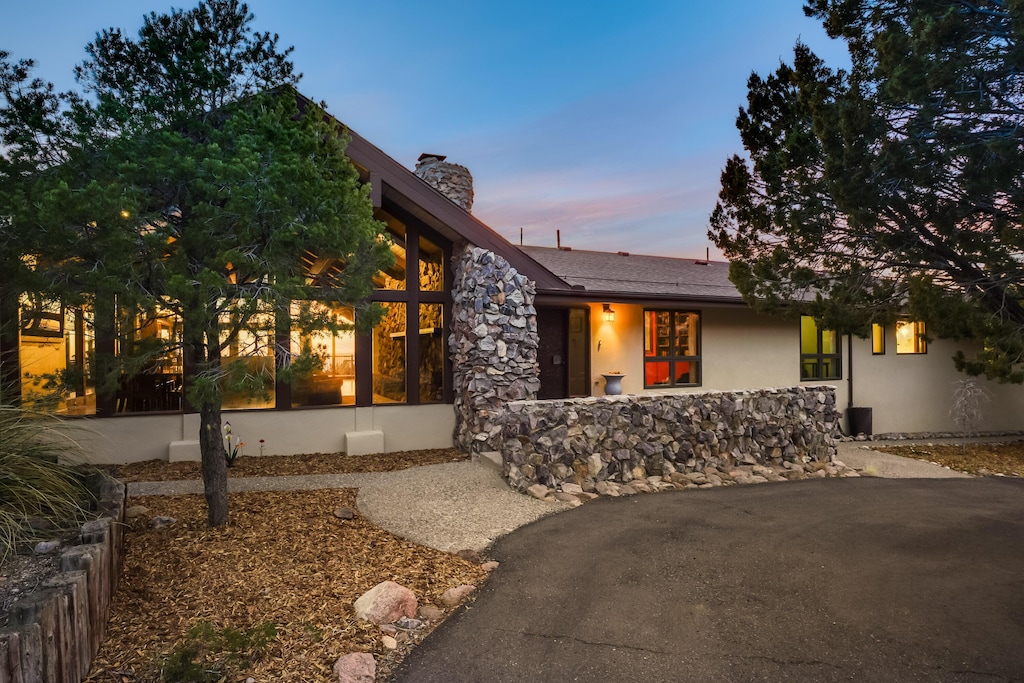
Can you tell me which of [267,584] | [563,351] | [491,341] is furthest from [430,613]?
[563,351]

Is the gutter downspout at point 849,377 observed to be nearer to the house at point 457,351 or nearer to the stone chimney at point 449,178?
the house at point 457,351

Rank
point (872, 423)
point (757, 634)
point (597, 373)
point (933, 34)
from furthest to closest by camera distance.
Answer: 1. point (872, 423)
2. point (597, 373)
3. point (933, 34)
4. point (757, 634)

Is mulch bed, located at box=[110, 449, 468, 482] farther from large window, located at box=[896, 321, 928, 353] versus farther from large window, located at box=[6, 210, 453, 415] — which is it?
large window, located at box=[896, 321, 928, 353]

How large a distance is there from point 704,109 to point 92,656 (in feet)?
50.6

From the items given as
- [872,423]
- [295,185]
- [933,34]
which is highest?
[933,34]

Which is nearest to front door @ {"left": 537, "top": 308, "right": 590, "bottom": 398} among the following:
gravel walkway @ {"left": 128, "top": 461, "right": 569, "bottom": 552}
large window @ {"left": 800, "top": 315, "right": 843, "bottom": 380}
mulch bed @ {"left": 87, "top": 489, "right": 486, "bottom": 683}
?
gravel walkway @ {"left": 128, "top": 461, "right": 569, "bottom": 552}

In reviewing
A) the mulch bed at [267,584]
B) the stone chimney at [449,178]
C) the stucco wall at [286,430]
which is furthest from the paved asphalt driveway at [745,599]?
the stone chimney at [449,178]

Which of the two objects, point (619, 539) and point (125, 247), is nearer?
point (125, 247)

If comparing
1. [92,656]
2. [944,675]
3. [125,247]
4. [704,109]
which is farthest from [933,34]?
[704,109]

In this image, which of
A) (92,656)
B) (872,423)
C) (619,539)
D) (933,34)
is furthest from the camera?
(872,423)

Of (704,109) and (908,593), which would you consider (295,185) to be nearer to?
(908,593)

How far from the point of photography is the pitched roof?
422 inches

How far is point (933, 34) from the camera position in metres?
4.48

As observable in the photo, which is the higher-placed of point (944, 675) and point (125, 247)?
point (125, 247)
